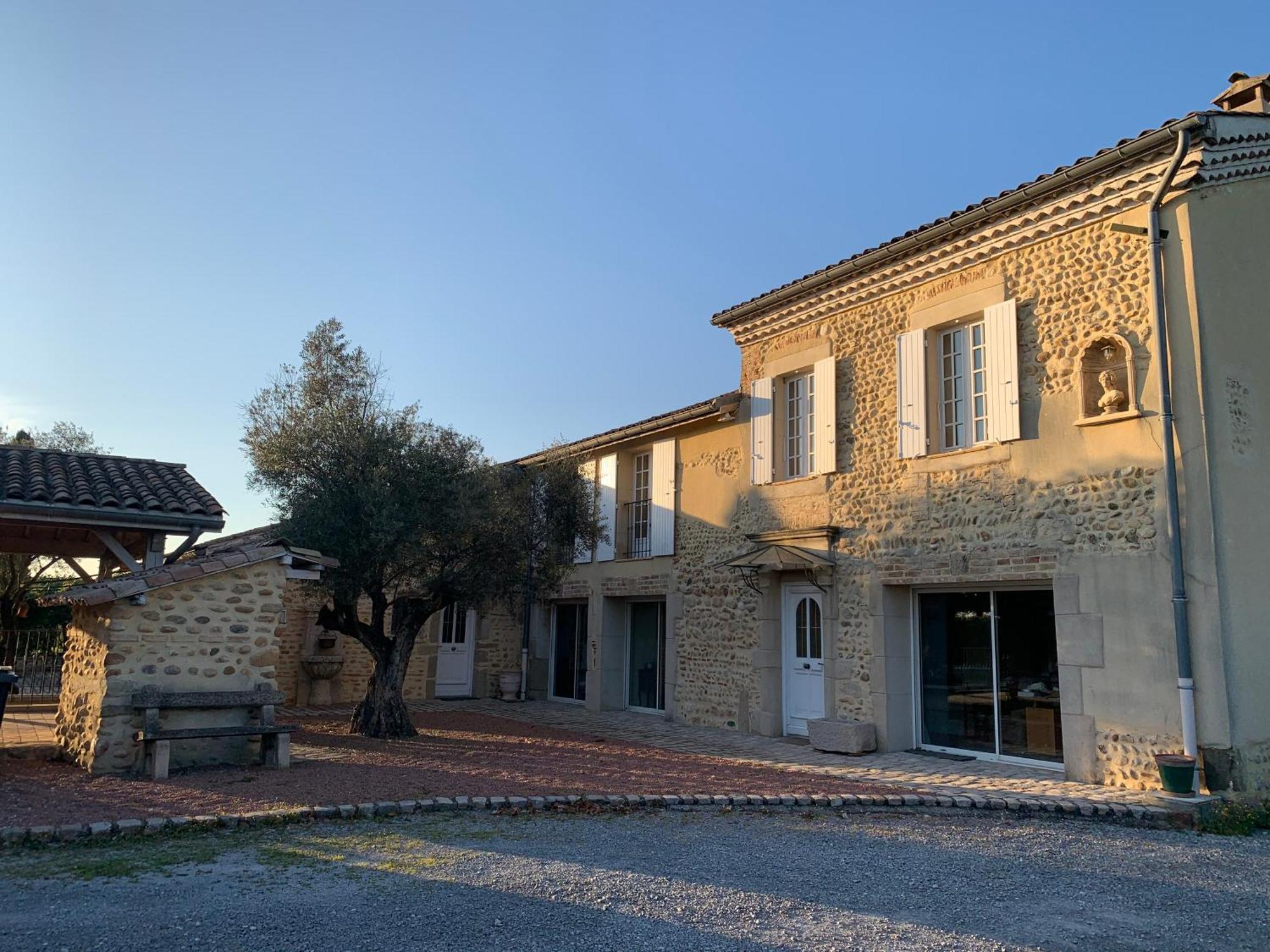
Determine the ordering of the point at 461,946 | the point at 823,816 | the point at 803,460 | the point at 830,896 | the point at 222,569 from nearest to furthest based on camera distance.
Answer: the point at 461,946
the point at 830,896
the point at 823,816
the point at 222,569
the point at 803,460

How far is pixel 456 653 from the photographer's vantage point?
644 inches

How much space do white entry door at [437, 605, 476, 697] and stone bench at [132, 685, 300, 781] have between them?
24.8ft

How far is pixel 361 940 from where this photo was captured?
12.8ft

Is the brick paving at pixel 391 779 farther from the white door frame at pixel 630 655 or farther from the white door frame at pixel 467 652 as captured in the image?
the white door frame at pixel 467 652

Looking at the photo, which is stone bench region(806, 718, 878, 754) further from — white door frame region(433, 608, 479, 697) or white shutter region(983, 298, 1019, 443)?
white door frame region(433, 608, 479, 697)

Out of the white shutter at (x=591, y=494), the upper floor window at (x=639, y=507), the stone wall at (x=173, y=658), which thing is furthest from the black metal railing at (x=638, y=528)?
the stone wall at (x=173, y=658)

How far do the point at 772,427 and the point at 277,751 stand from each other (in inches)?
274

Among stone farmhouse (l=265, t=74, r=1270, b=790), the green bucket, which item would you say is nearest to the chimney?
stone farmhouse (l=265, t=74, r=1270, b=790)

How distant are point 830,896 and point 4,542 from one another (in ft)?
34.5

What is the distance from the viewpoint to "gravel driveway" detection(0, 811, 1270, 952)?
4051mm

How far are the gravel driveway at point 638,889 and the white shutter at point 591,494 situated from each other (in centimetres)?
821

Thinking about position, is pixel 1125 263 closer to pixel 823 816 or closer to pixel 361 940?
pixel 823 816

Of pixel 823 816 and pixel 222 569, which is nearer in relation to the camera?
pixel 823 816

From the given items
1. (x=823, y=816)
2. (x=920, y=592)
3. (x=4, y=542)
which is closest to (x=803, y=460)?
(x=920, y=592)
